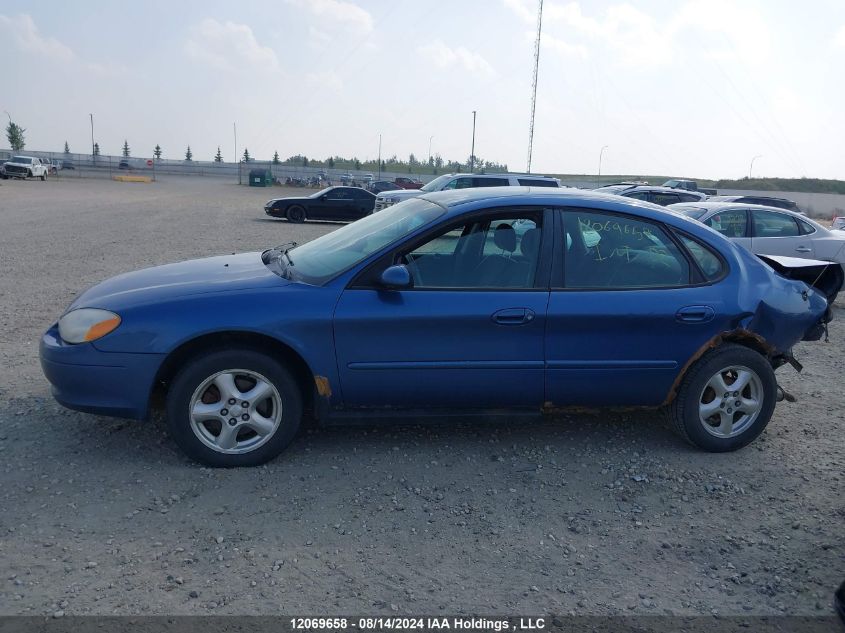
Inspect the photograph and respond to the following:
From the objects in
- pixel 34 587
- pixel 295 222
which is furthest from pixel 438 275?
pixel 295 222

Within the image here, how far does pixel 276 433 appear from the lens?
4.18 metres

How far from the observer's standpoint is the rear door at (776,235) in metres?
11.1

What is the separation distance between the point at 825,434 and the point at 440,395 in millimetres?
2772

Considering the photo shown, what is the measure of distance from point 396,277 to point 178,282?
137cm

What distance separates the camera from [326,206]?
Answer: 26.3 meters

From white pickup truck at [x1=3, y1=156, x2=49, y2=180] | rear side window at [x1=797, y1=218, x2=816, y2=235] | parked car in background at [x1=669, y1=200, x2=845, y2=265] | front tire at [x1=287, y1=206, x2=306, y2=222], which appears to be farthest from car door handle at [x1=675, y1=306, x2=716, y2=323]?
white pickup truck at [x1=3, y1=156, x2=49, y2=180]

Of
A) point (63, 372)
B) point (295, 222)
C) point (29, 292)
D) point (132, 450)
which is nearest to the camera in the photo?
point (63, 372)

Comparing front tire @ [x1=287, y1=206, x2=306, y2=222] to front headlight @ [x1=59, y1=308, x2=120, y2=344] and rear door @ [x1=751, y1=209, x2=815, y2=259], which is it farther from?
front headlight @ [x1=59, y1=308, x2=120, y2=344]

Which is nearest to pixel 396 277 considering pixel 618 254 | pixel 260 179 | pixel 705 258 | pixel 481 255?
pixel 481 255

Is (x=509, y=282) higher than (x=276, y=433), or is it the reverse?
(x=509, y=282)

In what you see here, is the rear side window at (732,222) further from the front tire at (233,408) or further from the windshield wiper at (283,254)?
the front tire at (233,408)

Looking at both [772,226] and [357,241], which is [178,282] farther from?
[772,226]

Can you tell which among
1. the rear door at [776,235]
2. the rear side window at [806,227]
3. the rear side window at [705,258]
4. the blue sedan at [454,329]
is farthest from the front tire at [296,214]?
the rear side window at [705,258]

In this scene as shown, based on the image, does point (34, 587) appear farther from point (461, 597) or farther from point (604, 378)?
point (604, 378)
